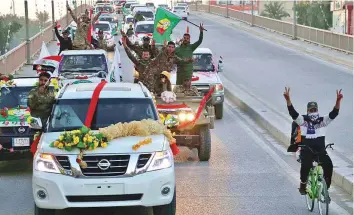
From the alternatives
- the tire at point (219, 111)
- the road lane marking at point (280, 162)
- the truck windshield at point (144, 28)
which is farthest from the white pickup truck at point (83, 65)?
the truck windshield at point (144, 28)

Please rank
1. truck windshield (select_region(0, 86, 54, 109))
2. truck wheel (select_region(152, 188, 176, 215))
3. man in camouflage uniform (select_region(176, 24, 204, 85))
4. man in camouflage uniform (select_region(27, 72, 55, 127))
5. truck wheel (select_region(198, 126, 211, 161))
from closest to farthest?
truck wheel (select_region(152, 188, 176, 215))
man in camouflage uniform (select_region(27, 72, 55, 127))
truck wheel (select_region(198, 126, 211, 161))
truck windshield (select_region(0, 86, 54, 109))
man in camouflage uniform (select_region(176, 24, 204, 85))

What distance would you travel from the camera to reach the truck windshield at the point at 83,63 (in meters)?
22.6

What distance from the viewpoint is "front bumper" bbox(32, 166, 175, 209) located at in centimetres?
997

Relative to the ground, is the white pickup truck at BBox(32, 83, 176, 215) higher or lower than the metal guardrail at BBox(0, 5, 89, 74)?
higher

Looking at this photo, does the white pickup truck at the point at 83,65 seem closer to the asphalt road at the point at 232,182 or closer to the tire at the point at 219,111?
the tire at the point at 219,111

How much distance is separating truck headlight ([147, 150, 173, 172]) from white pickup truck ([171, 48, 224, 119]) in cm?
1072

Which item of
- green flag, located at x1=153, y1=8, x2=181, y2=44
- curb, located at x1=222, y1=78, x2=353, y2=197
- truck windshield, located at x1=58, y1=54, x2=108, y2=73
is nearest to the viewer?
curb, located at x1=222, y1=78, x2=353, y2=197

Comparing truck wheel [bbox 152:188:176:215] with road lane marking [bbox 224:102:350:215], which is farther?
road lane marking [bbox 224:102:350:215]

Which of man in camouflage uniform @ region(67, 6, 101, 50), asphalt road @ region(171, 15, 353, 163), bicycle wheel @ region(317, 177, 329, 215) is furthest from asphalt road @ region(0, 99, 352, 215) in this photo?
man in camouflage uniform @ region(67, 6, 101, 50)

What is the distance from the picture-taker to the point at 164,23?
24500mm

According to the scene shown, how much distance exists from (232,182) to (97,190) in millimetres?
A: 4128

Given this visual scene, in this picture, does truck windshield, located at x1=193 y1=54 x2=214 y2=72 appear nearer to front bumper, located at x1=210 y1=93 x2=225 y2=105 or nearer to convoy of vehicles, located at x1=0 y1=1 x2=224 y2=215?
front bumper, located at x1=210 y1=93 x2=225 y2=105

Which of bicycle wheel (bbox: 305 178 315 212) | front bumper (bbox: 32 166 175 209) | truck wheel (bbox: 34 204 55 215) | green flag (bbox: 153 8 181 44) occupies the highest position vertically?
green flag (bbox: 153 8 181 44)

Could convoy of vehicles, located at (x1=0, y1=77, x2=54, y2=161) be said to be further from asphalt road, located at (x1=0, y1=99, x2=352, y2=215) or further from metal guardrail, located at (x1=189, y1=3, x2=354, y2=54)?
metal guardrail, located at (x1=189, y1=3, x2=354, y2=54)
